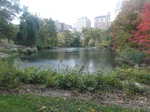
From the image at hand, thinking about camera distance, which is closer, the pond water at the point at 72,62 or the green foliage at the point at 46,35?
the pond water at the point at 72,62

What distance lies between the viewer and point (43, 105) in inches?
123

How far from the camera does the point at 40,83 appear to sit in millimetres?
4859

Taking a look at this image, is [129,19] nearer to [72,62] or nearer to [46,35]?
[72,62]

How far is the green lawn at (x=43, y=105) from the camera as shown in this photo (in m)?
2.93

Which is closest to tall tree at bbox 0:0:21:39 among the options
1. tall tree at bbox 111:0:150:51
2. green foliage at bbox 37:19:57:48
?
tall tree at bbox 111:0:150:51

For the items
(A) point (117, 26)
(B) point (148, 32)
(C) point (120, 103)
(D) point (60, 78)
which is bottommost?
(C) point (120, 103)

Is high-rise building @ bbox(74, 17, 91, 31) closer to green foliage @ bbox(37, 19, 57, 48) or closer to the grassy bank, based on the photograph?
green foliage @ bbox(37, 19, 57, 48)

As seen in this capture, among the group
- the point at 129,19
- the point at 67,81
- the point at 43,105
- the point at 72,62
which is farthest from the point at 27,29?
the point at 43,105

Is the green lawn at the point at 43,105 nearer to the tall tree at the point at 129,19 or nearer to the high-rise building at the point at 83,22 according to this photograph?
the tall tree at the point at 129,19

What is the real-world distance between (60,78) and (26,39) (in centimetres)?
3278

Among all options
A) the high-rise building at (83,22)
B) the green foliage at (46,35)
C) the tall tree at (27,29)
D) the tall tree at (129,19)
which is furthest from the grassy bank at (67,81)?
the high-rise building at (83,22)

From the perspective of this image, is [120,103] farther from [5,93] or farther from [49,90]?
[5,93]

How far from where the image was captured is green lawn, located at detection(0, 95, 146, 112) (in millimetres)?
2926

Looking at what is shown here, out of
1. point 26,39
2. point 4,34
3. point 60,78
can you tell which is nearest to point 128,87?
point 60,78
